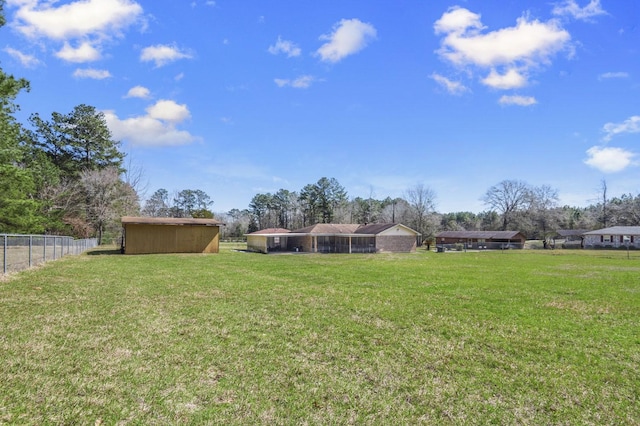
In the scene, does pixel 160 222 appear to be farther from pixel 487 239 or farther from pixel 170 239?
pixel 487 239

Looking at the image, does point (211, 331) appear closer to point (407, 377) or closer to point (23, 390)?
point (23, 390)

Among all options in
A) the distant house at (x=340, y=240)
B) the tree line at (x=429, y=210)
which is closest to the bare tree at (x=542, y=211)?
the tree line at (x=429, y=210)

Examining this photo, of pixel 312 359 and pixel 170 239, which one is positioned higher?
pixel 170 239

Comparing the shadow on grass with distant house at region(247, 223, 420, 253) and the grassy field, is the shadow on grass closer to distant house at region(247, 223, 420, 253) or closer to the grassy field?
distant house at region(247, 223, 420, 253)

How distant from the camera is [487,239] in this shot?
53031 millimetres

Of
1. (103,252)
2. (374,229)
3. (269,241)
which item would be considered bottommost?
(103,252)

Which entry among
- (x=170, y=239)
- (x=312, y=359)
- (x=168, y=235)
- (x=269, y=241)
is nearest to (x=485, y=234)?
(x=269, y=241)

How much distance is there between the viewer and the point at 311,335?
553cm

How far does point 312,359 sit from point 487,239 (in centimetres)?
5475

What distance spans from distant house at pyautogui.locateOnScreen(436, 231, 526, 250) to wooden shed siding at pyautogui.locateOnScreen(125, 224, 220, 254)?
29.5 meters

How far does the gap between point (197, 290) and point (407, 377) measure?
704 centimetres

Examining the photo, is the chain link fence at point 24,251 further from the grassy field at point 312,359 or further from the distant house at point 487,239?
the distant house at point 487,239

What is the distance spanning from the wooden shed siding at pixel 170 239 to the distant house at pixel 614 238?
5083 cm

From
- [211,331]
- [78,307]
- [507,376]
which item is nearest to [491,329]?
[507,376]
